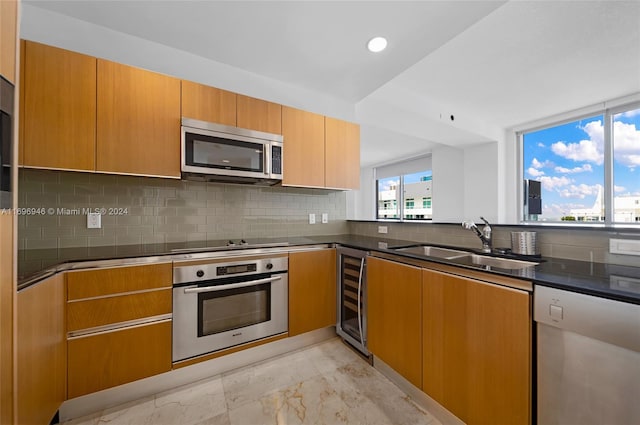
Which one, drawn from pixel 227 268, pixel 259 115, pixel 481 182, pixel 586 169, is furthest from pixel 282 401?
pixel 586 169

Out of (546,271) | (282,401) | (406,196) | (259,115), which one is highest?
(259,115)

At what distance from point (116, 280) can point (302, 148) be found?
175cm

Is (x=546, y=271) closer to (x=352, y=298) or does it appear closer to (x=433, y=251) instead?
(x=433, y=251)

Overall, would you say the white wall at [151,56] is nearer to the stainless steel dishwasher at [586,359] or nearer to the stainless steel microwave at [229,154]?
the stainless steel microwave at [229,154]

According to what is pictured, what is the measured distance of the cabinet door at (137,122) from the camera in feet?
5.51

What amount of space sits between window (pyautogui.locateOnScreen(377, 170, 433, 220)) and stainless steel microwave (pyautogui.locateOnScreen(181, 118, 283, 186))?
14.9 feet

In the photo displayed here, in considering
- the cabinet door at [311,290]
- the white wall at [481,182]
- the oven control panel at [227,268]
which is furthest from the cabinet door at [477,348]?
the white wall at [481,182]

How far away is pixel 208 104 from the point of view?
2025mm

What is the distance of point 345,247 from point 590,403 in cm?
158

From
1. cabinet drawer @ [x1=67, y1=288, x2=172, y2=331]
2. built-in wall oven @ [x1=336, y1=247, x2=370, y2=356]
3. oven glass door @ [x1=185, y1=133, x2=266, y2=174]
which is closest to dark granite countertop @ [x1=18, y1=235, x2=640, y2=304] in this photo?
cabinet drawer @ [x1=67, y1=288, x2=172, y2=331]

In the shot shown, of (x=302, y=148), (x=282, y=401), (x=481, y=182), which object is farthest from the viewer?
(x=481, y=182)

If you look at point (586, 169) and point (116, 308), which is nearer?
point (116, 308)

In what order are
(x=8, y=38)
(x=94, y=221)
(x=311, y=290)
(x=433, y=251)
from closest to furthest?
(x=8, y=38) → (x=94, y=221) → (x=433, y=251) → (x=311, y=290)

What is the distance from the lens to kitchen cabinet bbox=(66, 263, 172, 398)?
1.43m
